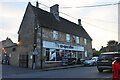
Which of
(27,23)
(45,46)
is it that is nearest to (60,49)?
(45,46)

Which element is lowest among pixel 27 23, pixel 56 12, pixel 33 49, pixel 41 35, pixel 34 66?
pixel 34 66

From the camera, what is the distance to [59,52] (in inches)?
1315

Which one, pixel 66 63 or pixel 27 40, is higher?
pixel 27 40

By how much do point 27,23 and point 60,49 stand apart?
6.71m

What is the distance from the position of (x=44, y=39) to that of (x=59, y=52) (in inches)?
166

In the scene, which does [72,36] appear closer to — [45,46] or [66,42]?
[66,42]

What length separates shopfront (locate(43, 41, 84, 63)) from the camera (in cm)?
3095

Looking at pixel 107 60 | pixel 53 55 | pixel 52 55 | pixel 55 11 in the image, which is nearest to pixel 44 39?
pixel 52 55

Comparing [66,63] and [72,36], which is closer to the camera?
[66,63]

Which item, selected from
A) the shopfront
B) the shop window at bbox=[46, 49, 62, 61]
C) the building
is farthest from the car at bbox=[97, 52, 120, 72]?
the shop window at bbox=[46, 49, 62, 61]

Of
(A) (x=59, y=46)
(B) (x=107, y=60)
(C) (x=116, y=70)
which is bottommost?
(B) (x=107, y=60)

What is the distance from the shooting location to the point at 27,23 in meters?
32.4

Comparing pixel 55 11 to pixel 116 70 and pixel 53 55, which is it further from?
pixel 116 70

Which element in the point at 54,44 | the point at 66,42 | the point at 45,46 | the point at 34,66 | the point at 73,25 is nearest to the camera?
the point at 34,66
